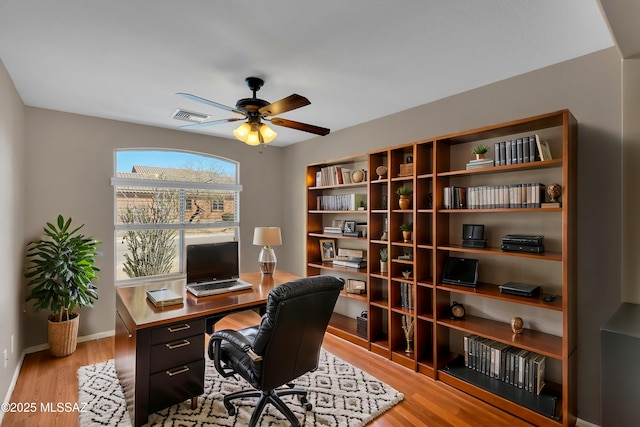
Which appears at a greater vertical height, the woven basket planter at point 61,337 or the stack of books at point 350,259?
the stack of books at point 350,259

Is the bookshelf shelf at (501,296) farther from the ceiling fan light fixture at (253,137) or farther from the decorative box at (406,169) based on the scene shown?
the ceiling fan light fixture at (253,137)

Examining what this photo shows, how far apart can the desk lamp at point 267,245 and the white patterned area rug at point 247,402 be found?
3.47ft

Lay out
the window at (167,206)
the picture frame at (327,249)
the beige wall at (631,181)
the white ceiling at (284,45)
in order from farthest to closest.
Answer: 1. the picture frame at (327,249)
2. the window at (167,206)
3. the beige wall at (631,181)
4. the white ceiling at (284,45)

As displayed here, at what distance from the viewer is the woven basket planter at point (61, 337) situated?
3199 millimetres

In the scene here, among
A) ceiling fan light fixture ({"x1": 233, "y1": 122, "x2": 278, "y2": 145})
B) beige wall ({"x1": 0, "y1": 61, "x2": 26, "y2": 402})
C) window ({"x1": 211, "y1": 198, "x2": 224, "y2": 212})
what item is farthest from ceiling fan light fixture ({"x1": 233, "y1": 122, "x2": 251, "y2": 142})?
window ({"x1": 211, "y1": 198, "x2": 224, "y2": 212})

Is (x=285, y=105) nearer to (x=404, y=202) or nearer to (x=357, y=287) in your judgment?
(x=404, y=202)

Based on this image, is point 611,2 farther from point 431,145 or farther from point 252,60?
point 252,60

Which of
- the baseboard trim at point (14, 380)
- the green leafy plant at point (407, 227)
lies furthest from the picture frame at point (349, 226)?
Result: the baseboard trim at point (14, 380)

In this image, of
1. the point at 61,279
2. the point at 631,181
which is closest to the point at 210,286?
the point at 61,279

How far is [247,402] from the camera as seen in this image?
8.12ft

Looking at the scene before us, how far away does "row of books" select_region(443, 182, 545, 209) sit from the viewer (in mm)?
2354

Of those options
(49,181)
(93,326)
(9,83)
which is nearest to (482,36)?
(9,83)

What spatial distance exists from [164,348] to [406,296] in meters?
2.18

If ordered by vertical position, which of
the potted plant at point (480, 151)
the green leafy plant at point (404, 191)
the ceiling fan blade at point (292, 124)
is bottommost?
the green leafy plant at point (404, 191)
